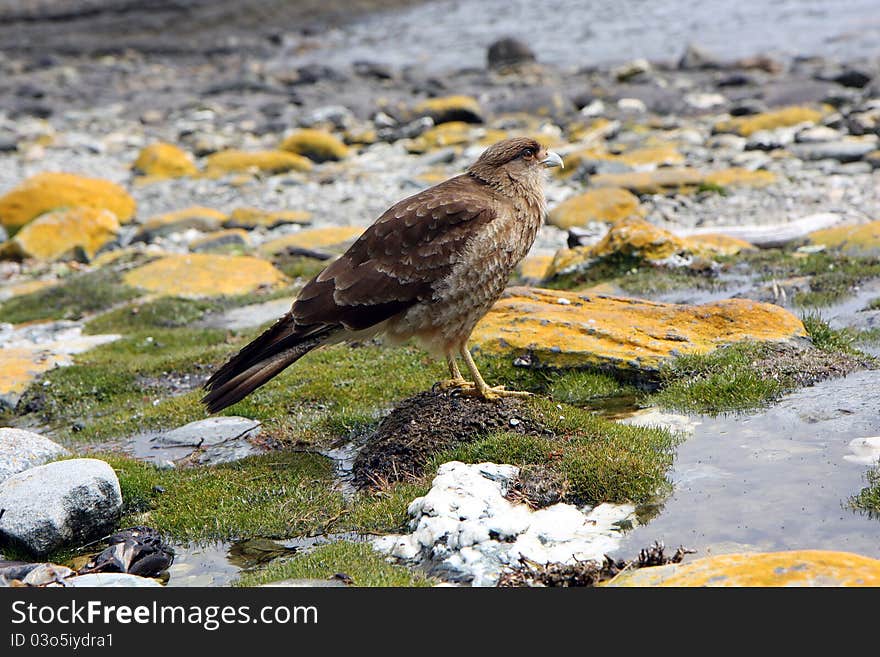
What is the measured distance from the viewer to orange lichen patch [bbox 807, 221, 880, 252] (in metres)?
14.5

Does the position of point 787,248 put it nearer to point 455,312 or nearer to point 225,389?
point 455,312

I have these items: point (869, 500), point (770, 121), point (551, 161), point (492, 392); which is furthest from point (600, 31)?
point (869, 500)

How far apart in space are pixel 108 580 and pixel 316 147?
24.9 m

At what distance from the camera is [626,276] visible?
14.2 meters

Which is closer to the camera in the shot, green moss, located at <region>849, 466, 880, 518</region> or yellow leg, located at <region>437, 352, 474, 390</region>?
green moss, located at <region>849, 466, 880, 518</region>

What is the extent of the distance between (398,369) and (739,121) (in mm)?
19609

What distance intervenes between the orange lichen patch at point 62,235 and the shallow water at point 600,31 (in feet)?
83.7

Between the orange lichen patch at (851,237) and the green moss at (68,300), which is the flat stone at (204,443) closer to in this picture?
the green moss at (68,300)

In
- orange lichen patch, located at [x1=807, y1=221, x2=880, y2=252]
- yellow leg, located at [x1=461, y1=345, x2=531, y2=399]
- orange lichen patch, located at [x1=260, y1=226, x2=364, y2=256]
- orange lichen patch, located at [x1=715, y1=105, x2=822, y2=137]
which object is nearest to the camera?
yellow leg, located at [x1=461, y1=345, x2=531, y2=399]

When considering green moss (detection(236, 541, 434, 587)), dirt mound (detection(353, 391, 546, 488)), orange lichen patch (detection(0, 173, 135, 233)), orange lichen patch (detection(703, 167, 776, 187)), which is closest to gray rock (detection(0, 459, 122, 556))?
green moss (detection(236, 541, 434, 587))

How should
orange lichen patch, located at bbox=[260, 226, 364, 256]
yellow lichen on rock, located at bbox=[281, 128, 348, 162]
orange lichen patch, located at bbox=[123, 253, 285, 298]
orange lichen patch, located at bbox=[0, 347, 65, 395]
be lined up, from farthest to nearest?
1. yellow lichen on rock, located at bbox=[281, 128, 348, 162]
2. orange lichen patch, located at bbox=[260, 226, 364, 256]
3. orange lichen patch, located at bbox=[123, 253, 285, 298]
4. orange lichen patch, located at bbox=[0, 347, 65, 395]

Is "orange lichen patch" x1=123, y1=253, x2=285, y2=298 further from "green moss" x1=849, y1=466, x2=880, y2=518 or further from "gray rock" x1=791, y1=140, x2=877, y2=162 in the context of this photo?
"gray rock" x1=791, y1=140, x2=877, y2=162

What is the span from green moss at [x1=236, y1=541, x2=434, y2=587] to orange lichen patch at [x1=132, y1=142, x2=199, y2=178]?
24519mm

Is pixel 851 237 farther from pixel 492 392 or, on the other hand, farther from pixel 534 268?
pixel 492 392
